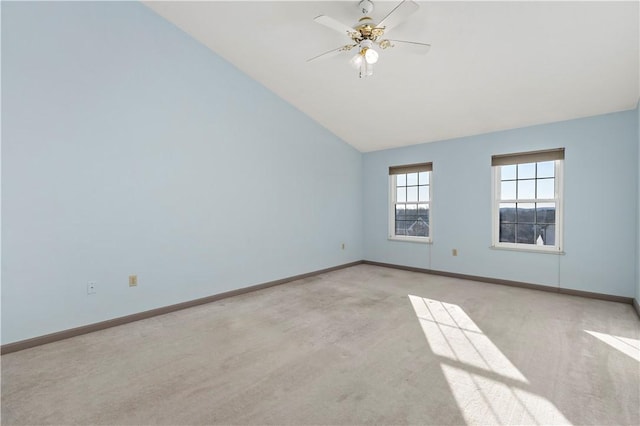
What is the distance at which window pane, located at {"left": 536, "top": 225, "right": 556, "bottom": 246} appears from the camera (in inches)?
162

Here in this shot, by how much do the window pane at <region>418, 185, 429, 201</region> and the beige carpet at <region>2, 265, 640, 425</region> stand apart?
2.38 metres

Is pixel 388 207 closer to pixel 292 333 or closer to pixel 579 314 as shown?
pixel 579 314

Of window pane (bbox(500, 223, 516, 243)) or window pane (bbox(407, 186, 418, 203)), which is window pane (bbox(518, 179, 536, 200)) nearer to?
window pane (bbox(500, 223, 516, 243))

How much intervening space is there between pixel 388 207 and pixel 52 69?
4985 millimetres

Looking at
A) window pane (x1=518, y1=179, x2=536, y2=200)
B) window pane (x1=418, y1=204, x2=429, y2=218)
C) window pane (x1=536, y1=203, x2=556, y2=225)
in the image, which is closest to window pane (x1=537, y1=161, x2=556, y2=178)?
window pane (x1=518, y1=179, x2=536, y2=200)

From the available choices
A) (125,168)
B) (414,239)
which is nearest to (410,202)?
(414,239)

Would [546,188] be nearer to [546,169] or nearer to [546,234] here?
[546,169]

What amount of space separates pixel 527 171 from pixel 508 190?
35 centimetres

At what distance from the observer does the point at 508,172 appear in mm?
4508

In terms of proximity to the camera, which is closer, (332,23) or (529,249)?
(332,23)

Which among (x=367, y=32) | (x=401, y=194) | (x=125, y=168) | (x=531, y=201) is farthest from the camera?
(x=401, y=194)

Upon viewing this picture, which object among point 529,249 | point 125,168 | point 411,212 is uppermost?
point 125,168

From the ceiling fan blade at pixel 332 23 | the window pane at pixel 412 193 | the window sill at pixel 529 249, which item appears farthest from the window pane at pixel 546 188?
the ceiling fan blade at pixel 332 23

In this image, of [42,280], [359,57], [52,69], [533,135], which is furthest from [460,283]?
[52,69]
